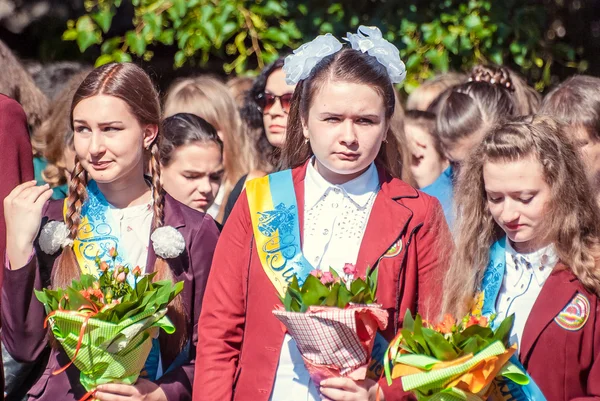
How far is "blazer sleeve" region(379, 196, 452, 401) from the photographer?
3.44 metres

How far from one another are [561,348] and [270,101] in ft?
7.97

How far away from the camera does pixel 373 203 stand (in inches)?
139

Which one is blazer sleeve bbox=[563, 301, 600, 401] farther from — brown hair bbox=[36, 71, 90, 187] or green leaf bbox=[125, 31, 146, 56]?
green leaf bbox=[125, 31, 146, 56]

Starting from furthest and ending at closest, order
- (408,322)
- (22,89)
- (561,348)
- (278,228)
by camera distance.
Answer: (22,89)
(278,228)
(561,348)
(408,322)

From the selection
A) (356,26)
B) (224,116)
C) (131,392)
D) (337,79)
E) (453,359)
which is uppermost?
(356,26)

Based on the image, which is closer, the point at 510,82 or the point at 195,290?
the point at 195,290

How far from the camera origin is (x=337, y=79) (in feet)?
11.4

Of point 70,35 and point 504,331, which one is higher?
point 70,35

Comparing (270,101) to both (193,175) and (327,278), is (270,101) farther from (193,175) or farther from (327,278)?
(327,278)

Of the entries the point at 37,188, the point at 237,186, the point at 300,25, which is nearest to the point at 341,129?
the point at 37,188

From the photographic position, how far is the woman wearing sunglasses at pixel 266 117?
16.6 ft

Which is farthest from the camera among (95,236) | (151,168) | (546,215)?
(151,168)

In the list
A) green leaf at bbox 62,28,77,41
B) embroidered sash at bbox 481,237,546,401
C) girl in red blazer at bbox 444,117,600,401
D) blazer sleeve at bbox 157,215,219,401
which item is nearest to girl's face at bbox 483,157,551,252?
girl in red blazer at bbox 444,117,600,401

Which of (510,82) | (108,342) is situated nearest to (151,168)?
(108,342)
